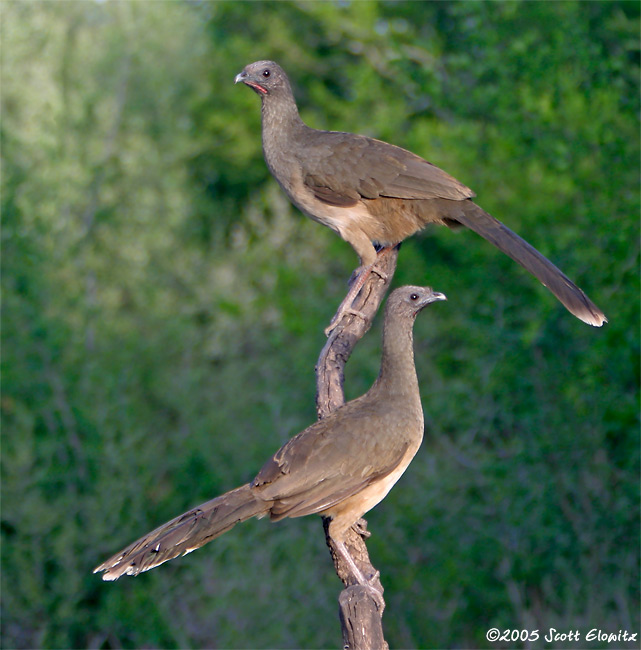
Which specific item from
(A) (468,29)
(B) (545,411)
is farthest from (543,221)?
(A) (468,29)

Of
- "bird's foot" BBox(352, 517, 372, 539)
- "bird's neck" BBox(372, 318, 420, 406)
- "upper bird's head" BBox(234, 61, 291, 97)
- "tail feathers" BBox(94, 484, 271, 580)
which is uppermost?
"upper bird's head" BBox(234, 61, 291, 97)

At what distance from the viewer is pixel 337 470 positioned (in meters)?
3.97

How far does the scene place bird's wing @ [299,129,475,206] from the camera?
17.4ft

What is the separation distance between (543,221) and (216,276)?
25.9ft

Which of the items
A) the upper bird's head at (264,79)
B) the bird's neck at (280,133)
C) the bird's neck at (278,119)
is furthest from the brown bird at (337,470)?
the upper bird's head at (264,79)

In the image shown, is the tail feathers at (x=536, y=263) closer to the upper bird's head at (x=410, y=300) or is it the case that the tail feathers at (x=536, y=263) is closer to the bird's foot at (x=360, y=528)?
the upper bird's head at (x=410, y=300)

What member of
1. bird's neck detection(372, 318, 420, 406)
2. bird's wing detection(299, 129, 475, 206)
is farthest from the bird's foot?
bird's wing detection(299, 129, 475, 206)

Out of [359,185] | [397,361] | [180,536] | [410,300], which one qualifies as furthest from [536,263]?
[180,536]

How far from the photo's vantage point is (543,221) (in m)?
9.67

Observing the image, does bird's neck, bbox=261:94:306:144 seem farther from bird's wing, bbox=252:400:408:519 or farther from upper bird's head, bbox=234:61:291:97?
bird's wing, bbox=252:400:408:519

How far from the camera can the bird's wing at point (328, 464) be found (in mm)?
3867

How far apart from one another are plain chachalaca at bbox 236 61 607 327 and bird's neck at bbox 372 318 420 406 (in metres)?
0.78

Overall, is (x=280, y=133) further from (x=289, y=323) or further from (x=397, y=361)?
(x=289, y=323)

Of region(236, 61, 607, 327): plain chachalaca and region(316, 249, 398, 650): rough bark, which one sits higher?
region(236, 61, 607, 327): plain chachalaca
